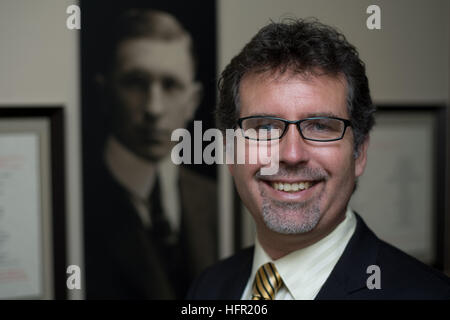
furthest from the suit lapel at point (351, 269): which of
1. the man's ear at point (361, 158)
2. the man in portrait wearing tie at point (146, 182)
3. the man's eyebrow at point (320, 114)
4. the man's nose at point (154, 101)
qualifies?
the man's nose at point (154, 101)

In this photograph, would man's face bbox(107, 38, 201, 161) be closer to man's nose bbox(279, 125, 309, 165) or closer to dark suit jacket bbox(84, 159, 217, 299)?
dark suit jacket bbox(84, 159, 217, 299)

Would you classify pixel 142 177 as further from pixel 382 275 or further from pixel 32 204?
pixel 382 275

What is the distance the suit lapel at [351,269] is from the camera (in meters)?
0.72

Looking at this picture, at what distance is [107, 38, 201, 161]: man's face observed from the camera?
975 mm

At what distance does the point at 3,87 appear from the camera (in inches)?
35.1

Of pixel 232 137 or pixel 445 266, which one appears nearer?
pixel 232 137

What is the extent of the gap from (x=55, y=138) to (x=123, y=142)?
0.14 m

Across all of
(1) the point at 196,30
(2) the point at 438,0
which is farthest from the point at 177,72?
(2) the point at 438,0

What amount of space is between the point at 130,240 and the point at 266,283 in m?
0.36
